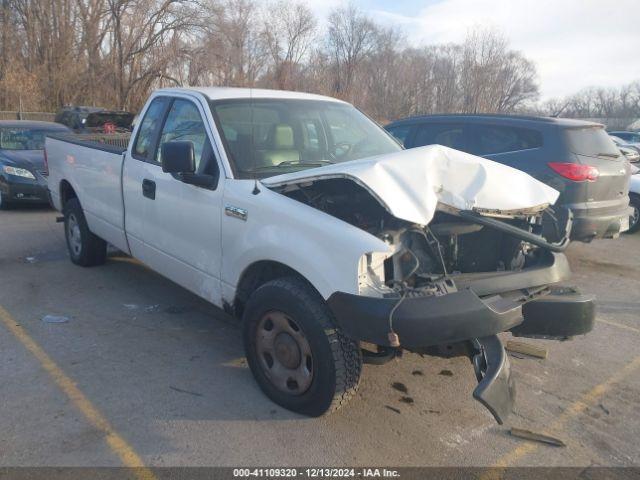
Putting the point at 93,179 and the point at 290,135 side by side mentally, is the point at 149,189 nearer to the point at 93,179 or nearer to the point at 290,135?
the point at 290,135

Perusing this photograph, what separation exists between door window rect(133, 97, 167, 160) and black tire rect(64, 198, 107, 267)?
A: 1707mm

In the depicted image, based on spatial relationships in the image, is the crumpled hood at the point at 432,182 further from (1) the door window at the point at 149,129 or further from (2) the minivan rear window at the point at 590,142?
(2) the minivan rear window at the point at 590,142

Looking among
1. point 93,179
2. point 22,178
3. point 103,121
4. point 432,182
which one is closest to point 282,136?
Result: point 432,182

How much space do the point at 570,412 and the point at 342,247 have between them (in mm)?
1994

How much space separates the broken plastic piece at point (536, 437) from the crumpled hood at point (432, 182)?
1362 mm

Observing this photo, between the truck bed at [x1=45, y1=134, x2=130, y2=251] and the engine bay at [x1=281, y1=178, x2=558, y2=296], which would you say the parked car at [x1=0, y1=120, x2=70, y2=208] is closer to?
the truck bed at [x1=45, y1=134, x2=130, y2=251]

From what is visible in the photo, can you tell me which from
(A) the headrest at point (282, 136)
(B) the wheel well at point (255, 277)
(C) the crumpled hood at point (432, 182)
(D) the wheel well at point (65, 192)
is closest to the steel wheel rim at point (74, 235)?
(D) the wheel well at point (65, 192)

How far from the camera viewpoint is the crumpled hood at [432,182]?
10.1 ft

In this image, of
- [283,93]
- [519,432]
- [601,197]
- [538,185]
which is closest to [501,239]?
[538,185]

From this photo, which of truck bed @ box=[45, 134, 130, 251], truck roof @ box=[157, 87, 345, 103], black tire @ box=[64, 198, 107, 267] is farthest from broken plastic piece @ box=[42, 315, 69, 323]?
truck roof @ box=[157, 87, 345, 103]

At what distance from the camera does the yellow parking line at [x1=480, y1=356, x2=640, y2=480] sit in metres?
3.11

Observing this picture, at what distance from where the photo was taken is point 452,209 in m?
3.31

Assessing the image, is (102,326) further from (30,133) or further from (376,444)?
(30,133)

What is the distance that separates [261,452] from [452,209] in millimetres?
1769
